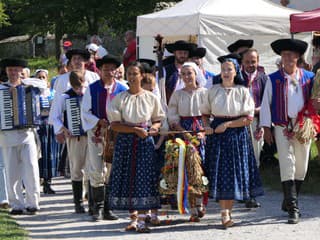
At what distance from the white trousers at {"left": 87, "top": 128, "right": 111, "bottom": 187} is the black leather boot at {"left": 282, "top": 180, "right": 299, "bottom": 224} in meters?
1.97

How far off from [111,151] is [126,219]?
0.90 meters

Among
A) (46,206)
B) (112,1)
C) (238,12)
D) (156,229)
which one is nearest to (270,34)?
(238,12)

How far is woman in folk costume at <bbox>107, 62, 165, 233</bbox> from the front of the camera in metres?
8.30

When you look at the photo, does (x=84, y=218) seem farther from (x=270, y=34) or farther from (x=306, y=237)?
(x=270, y=34)

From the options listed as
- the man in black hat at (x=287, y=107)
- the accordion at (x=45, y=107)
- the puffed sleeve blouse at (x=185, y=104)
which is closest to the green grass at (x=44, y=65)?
the accordion at (x=45, y=107)

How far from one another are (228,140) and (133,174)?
1.03m

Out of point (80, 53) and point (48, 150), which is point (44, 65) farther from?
point (80, 53)

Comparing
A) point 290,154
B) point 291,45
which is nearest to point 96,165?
point 290,154

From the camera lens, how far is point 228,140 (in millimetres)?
8406

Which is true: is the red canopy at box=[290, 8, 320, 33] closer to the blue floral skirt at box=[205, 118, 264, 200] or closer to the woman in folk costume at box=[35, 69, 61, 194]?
the woman in folk costume at box=[35, 69, 61, 194]

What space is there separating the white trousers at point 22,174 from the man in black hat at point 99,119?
959 millimetres

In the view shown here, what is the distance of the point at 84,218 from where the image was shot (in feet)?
30.6

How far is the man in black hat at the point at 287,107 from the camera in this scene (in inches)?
343

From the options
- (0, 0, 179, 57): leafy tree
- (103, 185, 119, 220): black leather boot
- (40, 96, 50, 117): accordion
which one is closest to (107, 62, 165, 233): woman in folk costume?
(103, 185, 119, 220): black leather boot
